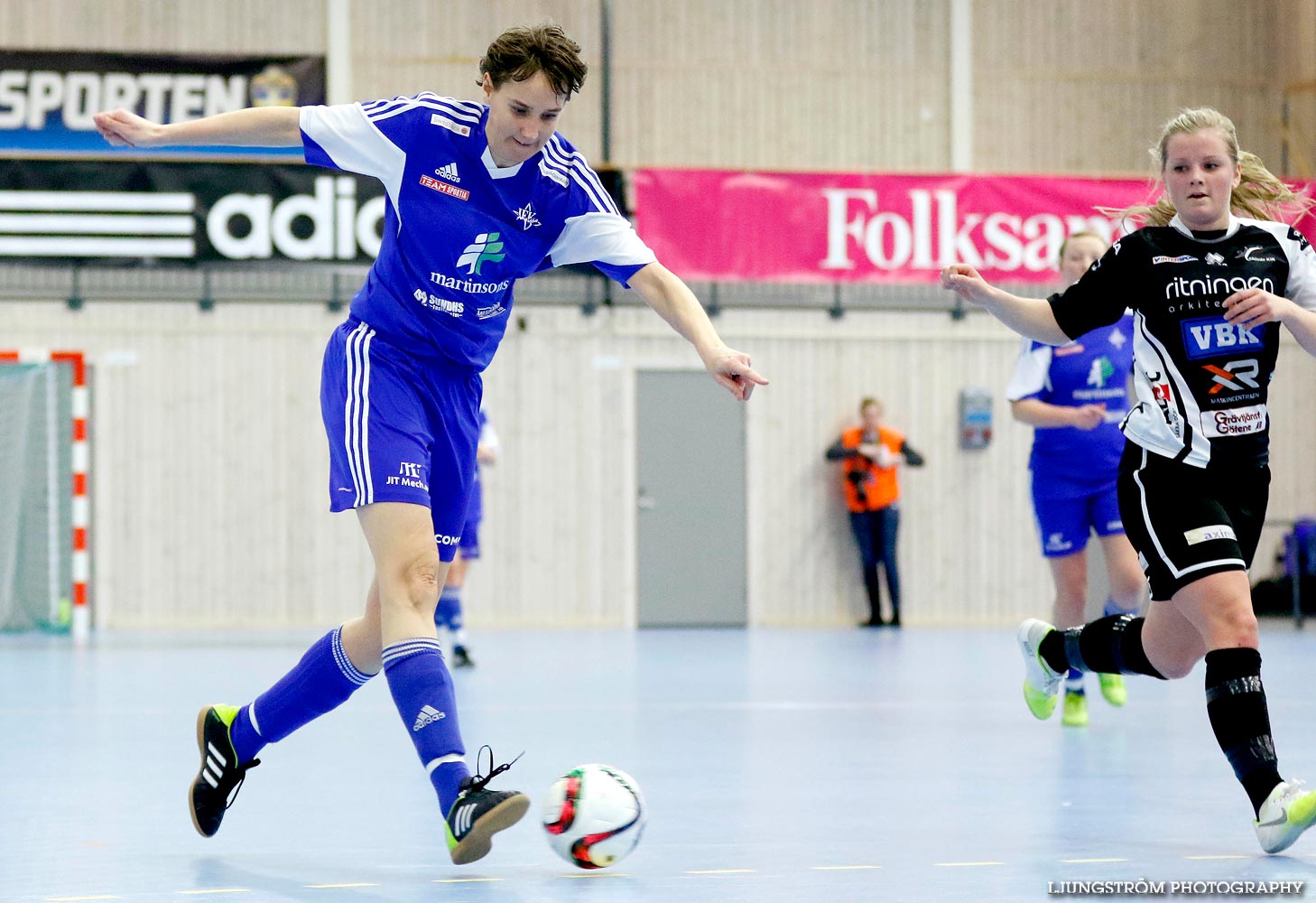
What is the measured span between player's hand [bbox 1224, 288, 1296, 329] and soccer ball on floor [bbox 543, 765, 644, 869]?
65.4 inches

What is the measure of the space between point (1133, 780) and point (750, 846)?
1.56m

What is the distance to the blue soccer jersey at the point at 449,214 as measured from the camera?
11.2 ft

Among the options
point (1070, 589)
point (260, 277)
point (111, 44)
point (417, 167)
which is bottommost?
point (1070, 589)

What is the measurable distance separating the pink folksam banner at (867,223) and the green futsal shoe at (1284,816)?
9.90 meters

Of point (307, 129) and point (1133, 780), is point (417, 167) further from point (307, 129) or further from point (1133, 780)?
point (1133, 780)

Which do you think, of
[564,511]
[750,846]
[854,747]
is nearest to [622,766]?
[854,747]

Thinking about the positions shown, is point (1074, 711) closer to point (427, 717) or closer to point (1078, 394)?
point (1078, 394)

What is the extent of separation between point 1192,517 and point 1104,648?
82cm

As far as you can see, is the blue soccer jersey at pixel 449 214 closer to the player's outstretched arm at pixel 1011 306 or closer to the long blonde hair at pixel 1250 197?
the player's outstretched arm at pixel 1011 306

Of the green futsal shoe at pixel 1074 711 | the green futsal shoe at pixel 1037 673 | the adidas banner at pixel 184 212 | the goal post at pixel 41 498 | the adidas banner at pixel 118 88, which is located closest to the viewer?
the green futsal shoe at pixel 1037 673

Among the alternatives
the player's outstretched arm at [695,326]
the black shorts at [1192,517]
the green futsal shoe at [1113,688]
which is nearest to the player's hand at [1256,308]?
the black shorts at [1192,517]

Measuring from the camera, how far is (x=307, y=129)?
3453mm

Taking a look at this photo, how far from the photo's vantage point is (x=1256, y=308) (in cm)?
336

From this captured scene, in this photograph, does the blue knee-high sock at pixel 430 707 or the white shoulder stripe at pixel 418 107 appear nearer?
the blue knee-high sock at pixel 430 707
